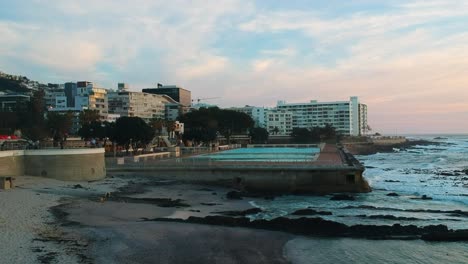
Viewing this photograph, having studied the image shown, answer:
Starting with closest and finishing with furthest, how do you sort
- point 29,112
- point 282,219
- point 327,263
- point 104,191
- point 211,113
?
point 327,263, point 282,219, point 104,191, point 29,112, point 211,113

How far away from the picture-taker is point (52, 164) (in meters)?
36.4

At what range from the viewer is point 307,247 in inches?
749

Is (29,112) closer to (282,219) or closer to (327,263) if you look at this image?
(282,219)

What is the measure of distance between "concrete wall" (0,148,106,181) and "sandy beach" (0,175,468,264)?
7.57m

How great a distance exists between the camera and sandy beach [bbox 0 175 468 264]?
617 inches

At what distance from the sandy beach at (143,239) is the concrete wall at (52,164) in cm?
757

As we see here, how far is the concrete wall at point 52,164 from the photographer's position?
116ft

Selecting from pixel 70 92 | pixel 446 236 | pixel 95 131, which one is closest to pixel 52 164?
pixel 446 236

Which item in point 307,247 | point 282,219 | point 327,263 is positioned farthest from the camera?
point 282,219


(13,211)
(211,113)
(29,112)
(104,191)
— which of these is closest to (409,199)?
(104,191)

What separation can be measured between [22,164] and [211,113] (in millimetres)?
89070

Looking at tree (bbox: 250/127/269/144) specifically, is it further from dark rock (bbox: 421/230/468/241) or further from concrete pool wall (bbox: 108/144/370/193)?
dark rock (bbox: 421/230/468/241)

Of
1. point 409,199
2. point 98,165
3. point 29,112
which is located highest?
point 29,112

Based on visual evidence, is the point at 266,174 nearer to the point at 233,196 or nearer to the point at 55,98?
the point at 233,196
